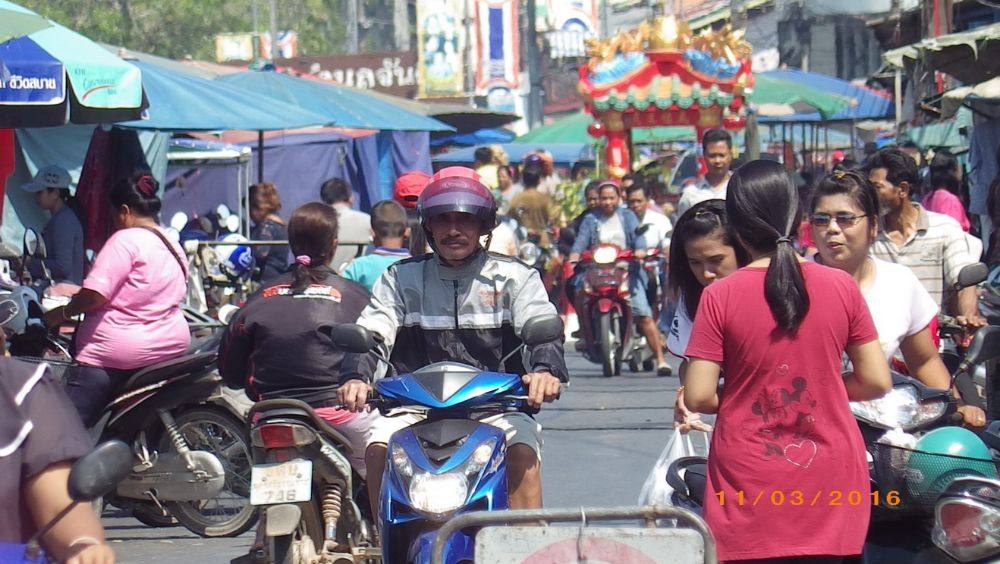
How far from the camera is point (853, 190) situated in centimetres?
498

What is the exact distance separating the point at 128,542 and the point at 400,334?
3192 millimetres

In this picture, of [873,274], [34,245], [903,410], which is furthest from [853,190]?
[34,245]

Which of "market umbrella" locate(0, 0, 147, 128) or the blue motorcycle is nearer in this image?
the blue motorcycle

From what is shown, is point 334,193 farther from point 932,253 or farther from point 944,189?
point 932,253

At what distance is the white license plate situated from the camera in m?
6.11

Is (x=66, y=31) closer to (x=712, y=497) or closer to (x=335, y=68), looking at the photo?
(x=712, y=497)

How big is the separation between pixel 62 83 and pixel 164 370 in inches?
85.9

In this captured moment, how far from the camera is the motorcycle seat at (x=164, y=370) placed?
7688 millimetres

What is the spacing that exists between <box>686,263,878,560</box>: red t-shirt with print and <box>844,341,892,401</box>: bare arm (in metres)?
0.09

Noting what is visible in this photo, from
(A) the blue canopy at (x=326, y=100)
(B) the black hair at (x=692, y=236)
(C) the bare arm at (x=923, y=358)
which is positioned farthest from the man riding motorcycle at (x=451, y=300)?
(A) the blue canopy at (x=326, y=100)

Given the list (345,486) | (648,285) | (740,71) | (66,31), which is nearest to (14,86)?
(66,31)

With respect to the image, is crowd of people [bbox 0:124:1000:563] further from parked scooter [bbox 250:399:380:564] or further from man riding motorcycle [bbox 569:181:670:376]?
man riding motorcycle [bbox 569:181:670:376]
